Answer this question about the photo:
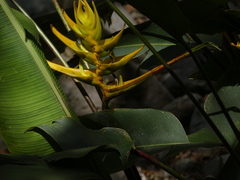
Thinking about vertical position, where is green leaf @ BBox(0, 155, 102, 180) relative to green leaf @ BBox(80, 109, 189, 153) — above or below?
above

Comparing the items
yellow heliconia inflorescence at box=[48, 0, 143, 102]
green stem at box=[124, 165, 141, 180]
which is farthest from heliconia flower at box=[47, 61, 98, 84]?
green stem at box=[124, 165, 141, 180]

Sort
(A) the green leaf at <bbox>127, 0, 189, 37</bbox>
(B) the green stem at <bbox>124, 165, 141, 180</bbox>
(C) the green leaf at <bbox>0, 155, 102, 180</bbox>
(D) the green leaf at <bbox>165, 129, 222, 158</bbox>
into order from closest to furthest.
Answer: (C) the green leaf at <bbox>0, 155, 102, 180</bbox> < (A) the green leaf at <bbox>127, 0, 189, 37</bbox> < (D) the green leaf at <bbox>165, 129, 222, 158</bbox> < (B) the green stem at <bbox>124, 165, 141, 180</bbox>

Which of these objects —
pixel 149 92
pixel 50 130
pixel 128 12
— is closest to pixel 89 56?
pixel 50 130

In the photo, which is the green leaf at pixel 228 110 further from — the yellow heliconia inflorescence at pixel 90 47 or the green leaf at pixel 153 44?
the yellow heliconia inflorescence at pixel 90 47

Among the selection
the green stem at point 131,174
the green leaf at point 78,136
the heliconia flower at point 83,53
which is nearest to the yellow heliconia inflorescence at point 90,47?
the heliconia flower at point 83,53

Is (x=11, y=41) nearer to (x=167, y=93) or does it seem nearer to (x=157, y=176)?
(x=157, y=176)

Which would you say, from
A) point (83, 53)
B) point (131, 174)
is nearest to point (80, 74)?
point (83, 53)

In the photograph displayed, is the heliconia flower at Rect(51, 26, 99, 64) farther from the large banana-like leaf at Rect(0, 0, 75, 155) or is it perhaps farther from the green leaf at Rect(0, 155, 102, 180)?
the green leaf at Rect(0, 155, 102, 180)
